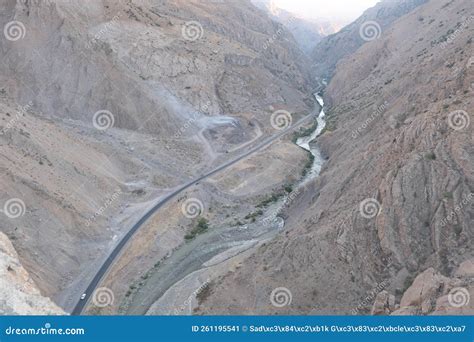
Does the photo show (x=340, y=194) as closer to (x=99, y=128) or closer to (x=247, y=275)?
(x=247, y=275)

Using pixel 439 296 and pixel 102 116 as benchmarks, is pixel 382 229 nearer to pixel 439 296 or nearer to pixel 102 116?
pixel 439 296

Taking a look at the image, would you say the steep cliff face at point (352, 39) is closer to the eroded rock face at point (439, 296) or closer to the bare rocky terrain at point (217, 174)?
the bare rocky terrain at point (217, 174)

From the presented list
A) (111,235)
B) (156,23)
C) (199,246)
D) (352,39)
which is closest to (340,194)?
(199,246)

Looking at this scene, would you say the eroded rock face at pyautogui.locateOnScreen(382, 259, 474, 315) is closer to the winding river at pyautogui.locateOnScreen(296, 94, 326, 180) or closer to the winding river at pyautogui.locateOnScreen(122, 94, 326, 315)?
the winding river at pyautogui.locateOnScreen(122, 94, 326, 315)

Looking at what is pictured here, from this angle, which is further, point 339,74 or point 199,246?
point 339,74

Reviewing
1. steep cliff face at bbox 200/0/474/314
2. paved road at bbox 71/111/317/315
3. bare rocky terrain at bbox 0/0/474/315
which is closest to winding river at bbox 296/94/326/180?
bare rocky terrain at bbox 0/0/474/315
